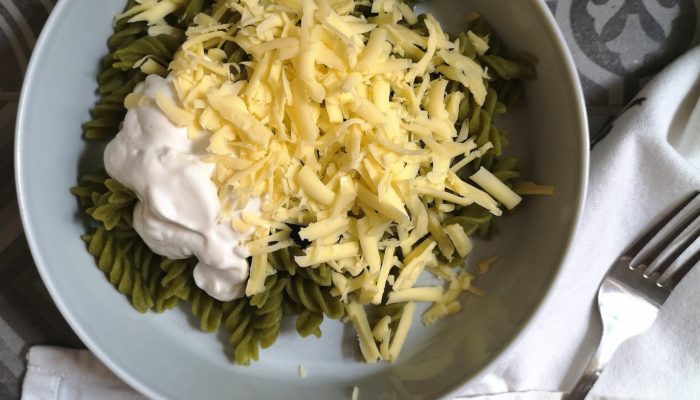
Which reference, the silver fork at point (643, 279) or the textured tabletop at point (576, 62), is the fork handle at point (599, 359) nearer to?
the silver fork at point (643, 279)

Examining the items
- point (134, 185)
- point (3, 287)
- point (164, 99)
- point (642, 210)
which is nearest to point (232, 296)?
point (134, 185)

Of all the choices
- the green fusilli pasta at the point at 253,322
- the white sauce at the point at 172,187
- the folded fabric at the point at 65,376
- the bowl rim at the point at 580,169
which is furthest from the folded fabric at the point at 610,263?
the folded fabric at the point at 65,376

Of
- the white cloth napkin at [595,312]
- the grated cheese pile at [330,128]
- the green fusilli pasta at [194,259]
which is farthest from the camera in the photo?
the white cloth napkin at [595,312]

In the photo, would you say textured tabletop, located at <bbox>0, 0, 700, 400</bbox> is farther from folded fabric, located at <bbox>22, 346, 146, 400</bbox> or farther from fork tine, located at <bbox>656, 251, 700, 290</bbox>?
fork tine, located at <bbox>656, 251, 700, 290</bbox>

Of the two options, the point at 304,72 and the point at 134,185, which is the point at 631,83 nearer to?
the point at 304,72

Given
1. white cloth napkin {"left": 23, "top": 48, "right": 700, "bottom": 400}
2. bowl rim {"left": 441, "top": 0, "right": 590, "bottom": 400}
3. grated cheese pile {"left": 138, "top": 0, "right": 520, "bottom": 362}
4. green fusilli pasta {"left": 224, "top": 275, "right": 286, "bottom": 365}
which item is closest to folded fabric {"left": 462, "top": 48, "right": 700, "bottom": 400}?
white cloth napkin {"left": 23, "top": 48, "right": 700, "bottom": 400}
